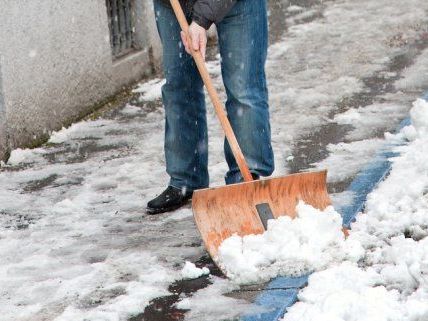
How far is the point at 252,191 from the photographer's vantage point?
4887 mm

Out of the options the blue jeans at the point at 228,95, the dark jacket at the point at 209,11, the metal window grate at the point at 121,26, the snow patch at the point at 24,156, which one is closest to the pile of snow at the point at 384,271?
the blue jeans at the point at 228,95

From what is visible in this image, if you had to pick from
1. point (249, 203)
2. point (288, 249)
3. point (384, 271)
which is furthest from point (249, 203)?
point (384, 271)

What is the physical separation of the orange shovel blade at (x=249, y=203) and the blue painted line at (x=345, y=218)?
32 cm

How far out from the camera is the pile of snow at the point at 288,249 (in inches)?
183

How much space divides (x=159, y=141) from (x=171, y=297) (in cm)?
282

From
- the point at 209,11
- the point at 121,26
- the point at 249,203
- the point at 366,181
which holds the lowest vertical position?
the point at 366,181

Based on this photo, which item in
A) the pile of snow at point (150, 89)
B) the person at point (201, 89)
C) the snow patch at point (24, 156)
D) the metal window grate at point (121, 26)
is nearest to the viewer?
the person at point (201, 89)

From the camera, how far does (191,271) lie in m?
4.82

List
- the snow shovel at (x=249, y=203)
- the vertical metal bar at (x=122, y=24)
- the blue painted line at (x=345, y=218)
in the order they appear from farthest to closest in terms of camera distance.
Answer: the vertical metal bar at (x=122, y=24) → the snow shovel at (x=249, y=203) → the blue painted line at (x=345, y=218)

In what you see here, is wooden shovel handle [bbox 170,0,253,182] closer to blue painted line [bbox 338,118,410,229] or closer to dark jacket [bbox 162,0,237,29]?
dark jacket [bbox 162,0,237,29]

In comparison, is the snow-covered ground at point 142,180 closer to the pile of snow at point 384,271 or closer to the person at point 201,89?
the pile of snow at point 384,271

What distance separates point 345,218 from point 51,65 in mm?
3126

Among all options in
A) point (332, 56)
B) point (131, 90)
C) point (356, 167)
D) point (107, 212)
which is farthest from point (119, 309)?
point (332, 56)

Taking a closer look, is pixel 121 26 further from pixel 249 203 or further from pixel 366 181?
pixel 249 203
